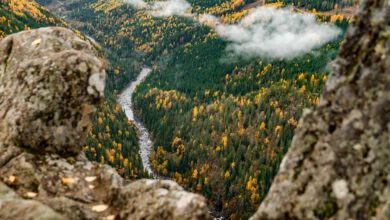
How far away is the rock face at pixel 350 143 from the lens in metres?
→ 14.0

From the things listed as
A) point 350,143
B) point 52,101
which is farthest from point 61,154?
point 350,143

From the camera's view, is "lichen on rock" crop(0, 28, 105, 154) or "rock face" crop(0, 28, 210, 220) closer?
"rock face" crop(0, 28, 210, 220)

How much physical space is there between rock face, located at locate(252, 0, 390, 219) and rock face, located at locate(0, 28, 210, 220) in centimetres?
501

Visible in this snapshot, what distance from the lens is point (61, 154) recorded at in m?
22.2

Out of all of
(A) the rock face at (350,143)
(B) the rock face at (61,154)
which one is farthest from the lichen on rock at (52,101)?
(A) the rock face at (350,143)

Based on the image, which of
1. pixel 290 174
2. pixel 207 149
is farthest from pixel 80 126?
pixel 207 149

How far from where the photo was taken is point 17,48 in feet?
87.4

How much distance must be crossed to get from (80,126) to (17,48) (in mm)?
8654

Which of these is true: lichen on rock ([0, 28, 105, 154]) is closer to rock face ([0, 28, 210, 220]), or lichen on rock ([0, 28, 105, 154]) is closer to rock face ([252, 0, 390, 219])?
rock face ([0, 28, 210, 220])

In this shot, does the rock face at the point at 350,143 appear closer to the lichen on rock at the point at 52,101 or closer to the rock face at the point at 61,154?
the rock face at the point at 61,154

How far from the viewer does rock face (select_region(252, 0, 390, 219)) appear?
1395 cm

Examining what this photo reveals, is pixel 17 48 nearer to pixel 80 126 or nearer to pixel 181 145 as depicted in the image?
pixel 80 126

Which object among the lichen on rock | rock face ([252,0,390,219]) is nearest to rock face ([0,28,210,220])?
the lichen on rock

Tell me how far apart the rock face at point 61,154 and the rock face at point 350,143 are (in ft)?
16.4
